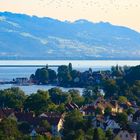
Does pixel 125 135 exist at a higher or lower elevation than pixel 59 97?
lower

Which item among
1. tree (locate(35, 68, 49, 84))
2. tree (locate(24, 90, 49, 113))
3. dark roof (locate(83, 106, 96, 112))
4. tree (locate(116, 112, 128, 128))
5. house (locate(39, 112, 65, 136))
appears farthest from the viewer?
tree (locate(35, 68, 49, 84))

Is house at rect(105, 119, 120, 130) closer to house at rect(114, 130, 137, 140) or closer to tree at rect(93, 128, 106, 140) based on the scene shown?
house at rect(114, 130, 137, 140)

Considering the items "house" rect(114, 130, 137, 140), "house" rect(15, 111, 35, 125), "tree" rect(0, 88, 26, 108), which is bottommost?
"house" rect(114, 130, 137, 140)

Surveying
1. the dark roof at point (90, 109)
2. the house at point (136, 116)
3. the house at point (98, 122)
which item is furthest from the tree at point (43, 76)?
the house at point (98, 122)

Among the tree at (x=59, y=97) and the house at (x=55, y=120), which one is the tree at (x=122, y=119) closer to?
the house at (x=55, y=120)

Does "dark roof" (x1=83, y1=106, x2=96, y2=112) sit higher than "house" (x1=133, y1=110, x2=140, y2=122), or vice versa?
"dark roof" (x1=83, y1=106, x2=96, y2=112)

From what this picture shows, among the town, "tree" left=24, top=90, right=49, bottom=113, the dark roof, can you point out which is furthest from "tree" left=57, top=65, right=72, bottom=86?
the dark roof

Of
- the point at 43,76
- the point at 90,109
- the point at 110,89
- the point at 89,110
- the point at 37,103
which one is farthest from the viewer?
the point at 43,76

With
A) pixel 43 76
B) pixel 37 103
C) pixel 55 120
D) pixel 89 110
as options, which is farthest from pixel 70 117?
pixel 43 76

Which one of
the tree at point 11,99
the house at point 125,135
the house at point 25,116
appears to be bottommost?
the house at point 125,135

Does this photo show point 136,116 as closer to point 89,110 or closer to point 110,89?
point 89,110

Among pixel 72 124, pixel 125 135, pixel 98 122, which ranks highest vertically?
pixel 72 124

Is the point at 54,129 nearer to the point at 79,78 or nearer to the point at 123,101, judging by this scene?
the point at 123,101
